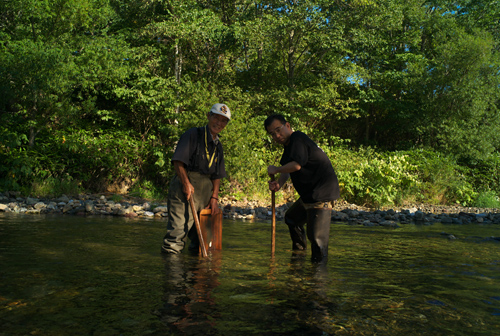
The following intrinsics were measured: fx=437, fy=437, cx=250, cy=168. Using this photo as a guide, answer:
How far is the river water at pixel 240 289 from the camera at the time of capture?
2.91 metres

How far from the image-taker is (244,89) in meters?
21.2

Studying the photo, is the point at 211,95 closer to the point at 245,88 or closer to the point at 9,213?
the point at 245,88

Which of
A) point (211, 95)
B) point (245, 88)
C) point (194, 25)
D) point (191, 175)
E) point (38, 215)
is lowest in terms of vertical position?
point (38, 215)

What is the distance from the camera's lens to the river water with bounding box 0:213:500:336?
2.91 meters

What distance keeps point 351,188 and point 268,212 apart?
398cm

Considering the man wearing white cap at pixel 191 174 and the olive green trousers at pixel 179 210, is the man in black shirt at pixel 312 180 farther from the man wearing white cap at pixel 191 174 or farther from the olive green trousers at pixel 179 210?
the olive green trousers at pixel 179 210

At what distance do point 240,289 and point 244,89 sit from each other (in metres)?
18.0

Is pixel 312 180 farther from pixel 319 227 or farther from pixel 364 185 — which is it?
pixel 364 185

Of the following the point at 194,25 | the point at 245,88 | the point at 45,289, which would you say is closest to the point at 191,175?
the point at 45,289

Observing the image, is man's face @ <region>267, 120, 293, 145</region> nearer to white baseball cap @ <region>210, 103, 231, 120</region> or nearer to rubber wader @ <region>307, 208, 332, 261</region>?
white baseball cap @ <region>210, 103, 231, 120</region>

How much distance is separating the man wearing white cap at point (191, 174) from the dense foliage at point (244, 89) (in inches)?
309

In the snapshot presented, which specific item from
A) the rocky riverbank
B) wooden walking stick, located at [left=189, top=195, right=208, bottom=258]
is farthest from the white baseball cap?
the rocky riverbank

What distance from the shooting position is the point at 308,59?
67.7 feet

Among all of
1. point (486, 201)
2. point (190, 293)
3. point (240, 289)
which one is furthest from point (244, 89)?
point (190, 293)
